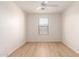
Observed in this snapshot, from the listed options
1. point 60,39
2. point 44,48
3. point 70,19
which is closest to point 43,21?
point 44,48

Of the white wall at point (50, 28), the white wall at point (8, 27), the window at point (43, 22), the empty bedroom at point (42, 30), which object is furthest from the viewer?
the white wall at point (8, 27)

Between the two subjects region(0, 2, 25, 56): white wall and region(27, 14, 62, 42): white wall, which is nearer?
region(27, 14, 62, 42): white wall

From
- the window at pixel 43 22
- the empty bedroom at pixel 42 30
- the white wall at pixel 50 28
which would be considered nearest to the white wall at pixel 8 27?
the empty bedroom at pixel 42 30

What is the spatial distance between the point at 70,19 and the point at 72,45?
87cm

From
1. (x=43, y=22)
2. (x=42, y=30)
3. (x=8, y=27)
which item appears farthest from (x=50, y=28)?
(x=8, y=27)

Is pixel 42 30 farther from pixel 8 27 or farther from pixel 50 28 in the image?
pixel 8 27

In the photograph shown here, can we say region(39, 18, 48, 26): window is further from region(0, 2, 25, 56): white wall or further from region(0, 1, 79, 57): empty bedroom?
region(0, 2, 25, 56): white wall

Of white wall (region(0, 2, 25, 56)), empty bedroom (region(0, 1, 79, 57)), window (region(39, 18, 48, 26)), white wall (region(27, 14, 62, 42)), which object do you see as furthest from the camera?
white wall (region(0, 2, 25, 56))

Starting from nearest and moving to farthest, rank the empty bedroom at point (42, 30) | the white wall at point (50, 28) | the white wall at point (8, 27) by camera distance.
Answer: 1. the empty bedroom at point (42, 30)
2. the white wall at point (50, 28)
3. the white wall at point (8, 27)

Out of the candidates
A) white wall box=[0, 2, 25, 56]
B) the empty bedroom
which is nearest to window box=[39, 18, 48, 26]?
the empty bedroom

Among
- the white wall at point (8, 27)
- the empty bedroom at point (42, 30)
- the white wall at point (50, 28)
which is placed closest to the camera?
the empty bedroom at point (42, 30)

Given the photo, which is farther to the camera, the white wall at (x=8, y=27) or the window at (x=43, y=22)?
the white wall at (x=8, y=27)

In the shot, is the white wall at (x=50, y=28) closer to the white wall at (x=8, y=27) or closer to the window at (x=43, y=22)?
the window at (x=43, y=22)

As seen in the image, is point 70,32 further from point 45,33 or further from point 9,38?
point 9,38
